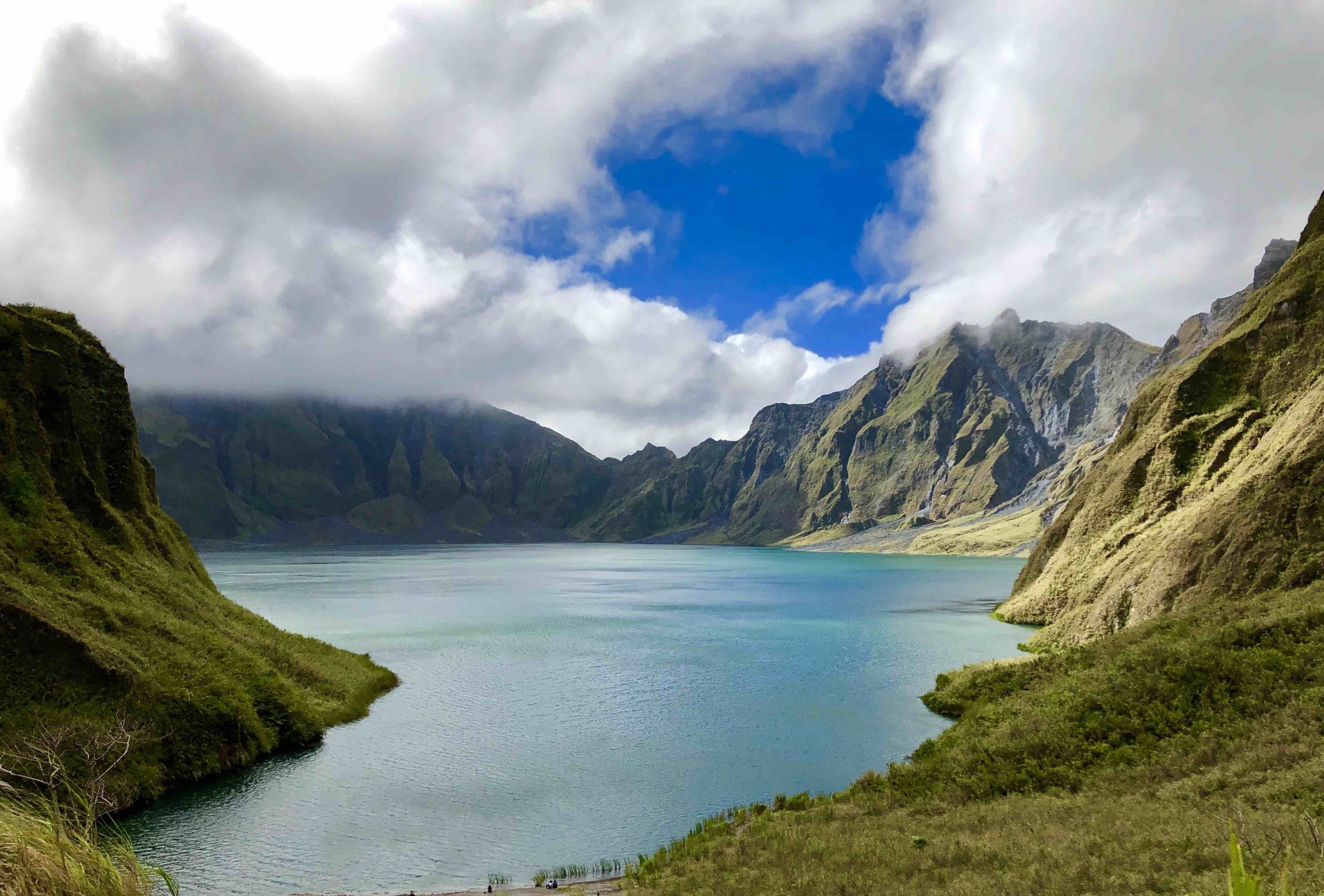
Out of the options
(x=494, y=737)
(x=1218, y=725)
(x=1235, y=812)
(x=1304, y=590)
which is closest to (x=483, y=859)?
(x=494, y=737)

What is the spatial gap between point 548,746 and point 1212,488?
2278 inches

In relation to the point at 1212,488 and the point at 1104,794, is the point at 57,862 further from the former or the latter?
the point at 1212,488

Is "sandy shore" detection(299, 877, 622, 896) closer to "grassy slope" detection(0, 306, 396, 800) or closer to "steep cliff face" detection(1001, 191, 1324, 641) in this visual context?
"grassy slope" detection(0, 306, 396, 800)

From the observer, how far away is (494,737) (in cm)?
4391

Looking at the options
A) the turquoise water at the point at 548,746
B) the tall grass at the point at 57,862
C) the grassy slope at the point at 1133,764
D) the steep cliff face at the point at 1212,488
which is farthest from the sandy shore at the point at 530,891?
the steep cliff face at the point at 1212,488

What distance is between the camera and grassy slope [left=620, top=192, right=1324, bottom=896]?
58.4ft

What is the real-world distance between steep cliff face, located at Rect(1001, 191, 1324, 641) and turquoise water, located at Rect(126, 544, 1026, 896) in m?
11.1

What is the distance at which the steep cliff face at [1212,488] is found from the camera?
148 feet

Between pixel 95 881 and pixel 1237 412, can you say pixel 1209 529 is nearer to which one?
pixel 1237 412

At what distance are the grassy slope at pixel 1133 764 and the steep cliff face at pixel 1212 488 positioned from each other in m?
0.27

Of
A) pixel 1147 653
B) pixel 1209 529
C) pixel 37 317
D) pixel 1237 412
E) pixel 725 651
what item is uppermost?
pixel 37 317

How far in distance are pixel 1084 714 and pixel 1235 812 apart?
35.4 ft

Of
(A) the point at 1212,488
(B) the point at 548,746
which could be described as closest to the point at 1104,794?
(B) the point at 548,746

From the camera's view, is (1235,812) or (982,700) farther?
(982,700)
